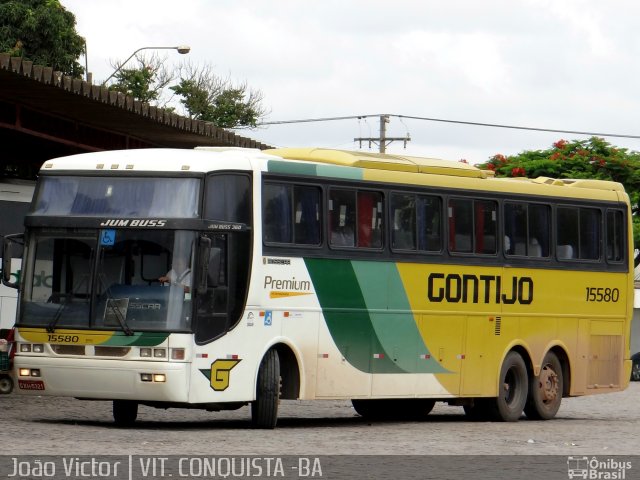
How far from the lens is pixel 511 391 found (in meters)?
23.6

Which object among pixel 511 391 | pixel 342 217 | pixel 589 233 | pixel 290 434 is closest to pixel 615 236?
pixel 589 233

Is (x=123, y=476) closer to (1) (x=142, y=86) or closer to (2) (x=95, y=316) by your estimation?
(2) (x=95, y=316)

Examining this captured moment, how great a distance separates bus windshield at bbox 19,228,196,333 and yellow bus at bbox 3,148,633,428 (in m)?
0.02

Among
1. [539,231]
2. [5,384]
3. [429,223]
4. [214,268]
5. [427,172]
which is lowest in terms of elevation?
[5,384]

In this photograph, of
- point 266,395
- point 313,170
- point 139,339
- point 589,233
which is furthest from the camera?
point 589,233

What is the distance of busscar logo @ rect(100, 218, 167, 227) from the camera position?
18.4 m

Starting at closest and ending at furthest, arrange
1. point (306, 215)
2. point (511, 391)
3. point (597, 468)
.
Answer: point (597, 468)
point (306, 215)
point (511, 391)

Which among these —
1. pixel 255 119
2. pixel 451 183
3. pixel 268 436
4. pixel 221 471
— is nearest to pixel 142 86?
pixel 255 119

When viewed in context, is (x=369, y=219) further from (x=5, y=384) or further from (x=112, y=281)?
(x=5, y=384)

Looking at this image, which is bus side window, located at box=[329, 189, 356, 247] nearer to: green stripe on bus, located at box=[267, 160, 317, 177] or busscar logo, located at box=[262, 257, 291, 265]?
green stripe on bus, located at box=[267, 160, 317, 177]

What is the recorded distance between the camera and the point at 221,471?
13594 millimetres

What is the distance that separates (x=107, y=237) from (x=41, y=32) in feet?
102

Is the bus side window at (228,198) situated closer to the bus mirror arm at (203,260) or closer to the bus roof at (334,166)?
the bus roof at (334,166)

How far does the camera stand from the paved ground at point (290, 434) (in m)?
15.9
